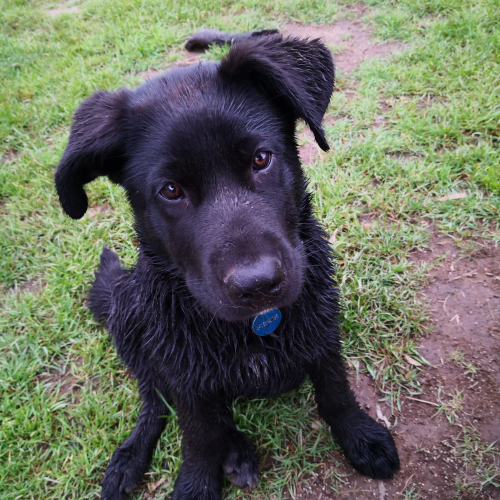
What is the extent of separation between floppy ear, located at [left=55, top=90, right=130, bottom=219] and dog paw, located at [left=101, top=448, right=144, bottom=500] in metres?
1.42

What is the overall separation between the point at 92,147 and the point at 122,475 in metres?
1.81

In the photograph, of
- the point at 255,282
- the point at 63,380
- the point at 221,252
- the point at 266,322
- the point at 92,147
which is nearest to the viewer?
the point at 255,282

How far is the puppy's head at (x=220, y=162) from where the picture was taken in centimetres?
163

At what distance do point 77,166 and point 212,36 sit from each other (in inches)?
171

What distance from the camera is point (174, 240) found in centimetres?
185

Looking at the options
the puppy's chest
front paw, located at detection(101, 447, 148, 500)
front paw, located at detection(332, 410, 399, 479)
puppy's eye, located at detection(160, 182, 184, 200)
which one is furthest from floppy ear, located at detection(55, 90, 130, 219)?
front paw, located at detection(332, 410, 399, 479)

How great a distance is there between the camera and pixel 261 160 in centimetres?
181

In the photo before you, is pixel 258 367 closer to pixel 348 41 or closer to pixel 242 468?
pixel 242 468

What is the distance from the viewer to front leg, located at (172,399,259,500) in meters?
2.15

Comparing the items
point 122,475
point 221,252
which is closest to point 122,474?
point 122,475

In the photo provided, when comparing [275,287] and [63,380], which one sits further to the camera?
[63,380]

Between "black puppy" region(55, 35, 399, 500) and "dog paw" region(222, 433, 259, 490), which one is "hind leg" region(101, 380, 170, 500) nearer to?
"black puppy" region(55, 35, 399, 500)

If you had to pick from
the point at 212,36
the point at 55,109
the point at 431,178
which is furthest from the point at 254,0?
the point at 431,178

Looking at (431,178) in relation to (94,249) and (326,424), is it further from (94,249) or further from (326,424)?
(94,249)
